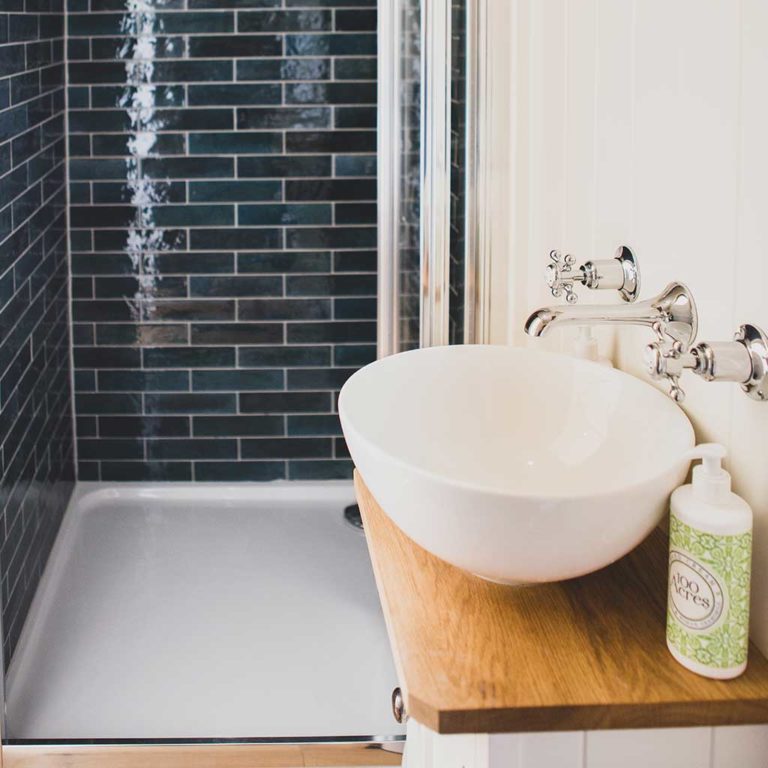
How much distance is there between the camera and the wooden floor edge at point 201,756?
2355 mm

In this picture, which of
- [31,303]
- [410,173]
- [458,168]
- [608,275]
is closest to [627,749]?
[608,275]

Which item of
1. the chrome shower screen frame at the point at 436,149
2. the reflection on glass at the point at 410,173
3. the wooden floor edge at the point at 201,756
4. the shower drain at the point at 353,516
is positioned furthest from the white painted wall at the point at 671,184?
the shower drain at the point at 353,516

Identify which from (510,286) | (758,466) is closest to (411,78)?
(510,286)

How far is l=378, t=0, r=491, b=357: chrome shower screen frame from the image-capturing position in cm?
218

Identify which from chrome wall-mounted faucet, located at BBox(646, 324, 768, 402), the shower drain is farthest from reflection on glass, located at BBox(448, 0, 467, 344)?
the shower drain

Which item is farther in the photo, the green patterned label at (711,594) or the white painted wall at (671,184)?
the white painted wall at (671,184)

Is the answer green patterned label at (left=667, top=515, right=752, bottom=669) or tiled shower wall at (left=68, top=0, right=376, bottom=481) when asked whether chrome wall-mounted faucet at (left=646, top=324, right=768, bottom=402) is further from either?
tiled shower wall at (left=68, top=0, right=376, bottom=481)

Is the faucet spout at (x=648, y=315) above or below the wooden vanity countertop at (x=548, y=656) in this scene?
above

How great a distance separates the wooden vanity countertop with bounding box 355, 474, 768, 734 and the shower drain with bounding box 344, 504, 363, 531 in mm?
2292

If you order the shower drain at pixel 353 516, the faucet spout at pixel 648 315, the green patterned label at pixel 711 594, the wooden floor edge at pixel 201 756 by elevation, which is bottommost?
the wooden floor edge at pixel 201 756

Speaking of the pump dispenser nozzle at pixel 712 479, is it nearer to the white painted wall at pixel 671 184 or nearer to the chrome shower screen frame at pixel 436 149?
the white painted wall at pixel 671 184

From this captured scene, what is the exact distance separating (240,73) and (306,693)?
2020 millimetres

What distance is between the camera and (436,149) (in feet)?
7.48

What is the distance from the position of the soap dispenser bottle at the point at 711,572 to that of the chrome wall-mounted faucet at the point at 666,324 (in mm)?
80
